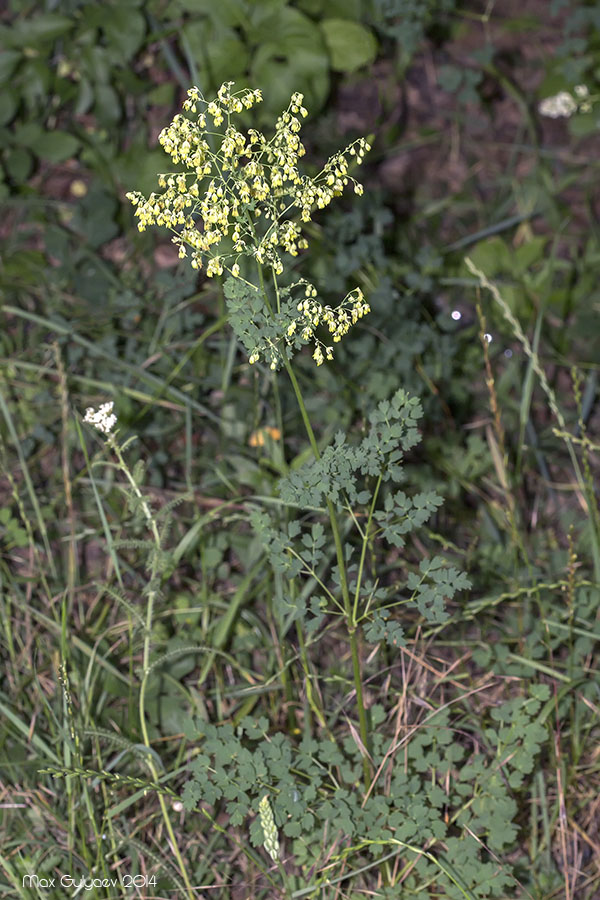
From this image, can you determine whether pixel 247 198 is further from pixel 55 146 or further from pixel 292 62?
pixel 55 146

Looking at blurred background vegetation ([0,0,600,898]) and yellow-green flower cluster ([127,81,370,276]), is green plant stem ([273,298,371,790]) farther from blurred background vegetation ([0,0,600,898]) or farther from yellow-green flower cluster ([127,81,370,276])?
blurred background vegetation ([0,0,600,898])

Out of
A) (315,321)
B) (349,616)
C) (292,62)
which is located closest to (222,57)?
(292,62)

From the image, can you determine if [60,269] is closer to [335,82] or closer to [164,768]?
[335,82]

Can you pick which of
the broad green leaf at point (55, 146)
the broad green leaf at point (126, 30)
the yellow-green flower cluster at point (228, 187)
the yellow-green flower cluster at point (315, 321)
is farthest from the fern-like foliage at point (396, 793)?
the broad green leaf at point (126, 30)

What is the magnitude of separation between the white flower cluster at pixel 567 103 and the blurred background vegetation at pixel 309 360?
45mm

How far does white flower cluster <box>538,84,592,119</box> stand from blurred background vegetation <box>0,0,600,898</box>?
0.05 m

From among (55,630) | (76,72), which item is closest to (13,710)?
(55,630)

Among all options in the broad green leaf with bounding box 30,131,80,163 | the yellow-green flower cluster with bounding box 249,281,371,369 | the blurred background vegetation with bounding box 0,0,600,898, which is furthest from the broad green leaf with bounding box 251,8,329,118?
the yellow-green flower cluster with bounding box 249,281,371,369

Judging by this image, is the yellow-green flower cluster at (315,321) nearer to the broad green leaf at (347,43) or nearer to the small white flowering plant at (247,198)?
the small white flowering plant at (247,198)

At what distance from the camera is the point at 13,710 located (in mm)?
2279

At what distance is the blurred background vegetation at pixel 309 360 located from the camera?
2322 millimetres

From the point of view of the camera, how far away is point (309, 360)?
2902 millimetres

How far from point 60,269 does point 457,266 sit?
50.2 inches

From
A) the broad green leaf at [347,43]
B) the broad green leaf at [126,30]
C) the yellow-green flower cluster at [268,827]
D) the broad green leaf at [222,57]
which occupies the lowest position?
the yellow-green flower cluster at [268,827]
